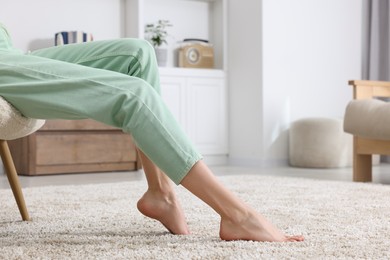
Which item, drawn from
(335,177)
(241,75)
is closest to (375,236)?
(335,177)

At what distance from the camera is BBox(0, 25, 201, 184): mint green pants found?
1184 millimetres

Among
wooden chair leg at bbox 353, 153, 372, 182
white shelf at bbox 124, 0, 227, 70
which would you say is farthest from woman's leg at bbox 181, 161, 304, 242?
white shelf at bbox 124, 0, 227, 70

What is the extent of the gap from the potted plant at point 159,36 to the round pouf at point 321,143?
114 cm

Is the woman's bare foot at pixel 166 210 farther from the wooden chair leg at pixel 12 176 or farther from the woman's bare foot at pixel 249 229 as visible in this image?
the wooden chair leg at pixel 12 176

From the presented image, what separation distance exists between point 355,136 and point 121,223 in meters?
1.95

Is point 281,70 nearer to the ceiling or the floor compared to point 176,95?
nearer to the ceiling

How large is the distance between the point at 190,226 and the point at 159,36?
3.21m

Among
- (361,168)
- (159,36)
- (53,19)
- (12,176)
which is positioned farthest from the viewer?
(159,36)

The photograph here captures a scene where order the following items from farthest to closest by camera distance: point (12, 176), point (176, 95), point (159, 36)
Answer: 1. point (159, 36)
2. point (176, 95)
3. point (12, 176)

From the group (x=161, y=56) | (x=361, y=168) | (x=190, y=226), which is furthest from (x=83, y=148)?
(x=190, y=226)

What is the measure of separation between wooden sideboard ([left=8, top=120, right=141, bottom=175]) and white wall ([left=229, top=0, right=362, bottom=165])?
1006 mm

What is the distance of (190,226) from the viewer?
5.24 ft

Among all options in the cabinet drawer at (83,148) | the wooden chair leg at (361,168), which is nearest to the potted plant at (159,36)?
the cabinet drawer at (83,148)

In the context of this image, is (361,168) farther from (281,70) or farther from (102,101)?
(102,101)
